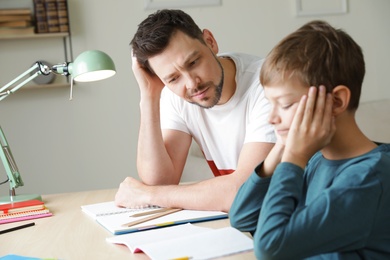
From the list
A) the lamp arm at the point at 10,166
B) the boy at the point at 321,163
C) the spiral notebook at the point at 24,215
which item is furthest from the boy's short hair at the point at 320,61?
the lamp arm at the point at 10,166

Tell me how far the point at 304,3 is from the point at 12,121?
197 centimetres

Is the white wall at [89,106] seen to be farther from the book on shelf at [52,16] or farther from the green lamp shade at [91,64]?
the green lamp shade at [91,64]

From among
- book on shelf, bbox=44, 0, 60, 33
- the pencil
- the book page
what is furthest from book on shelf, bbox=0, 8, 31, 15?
the book page

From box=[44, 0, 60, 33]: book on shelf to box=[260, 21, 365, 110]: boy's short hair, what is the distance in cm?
276

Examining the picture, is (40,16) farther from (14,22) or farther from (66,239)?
(66,239)

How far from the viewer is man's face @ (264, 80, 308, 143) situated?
1143mm

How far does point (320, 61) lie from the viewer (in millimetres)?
1138

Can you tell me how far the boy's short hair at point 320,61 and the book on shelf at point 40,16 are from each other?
277 centimetres

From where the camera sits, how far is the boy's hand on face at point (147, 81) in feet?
7.07

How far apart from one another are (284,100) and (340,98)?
0.33 feet

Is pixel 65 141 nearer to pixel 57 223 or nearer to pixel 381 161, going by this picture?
pixel 57 223

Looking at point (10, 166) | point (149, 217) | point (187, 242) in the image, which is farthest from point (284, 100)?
point (10, 166)

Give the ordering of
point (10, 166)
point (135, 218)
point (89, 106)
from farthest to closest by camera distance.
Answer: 1. point (89, 106)
2. point (10, 166)
3. point (135, 218)

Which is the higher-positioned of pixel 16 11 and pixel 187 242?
pixel 16 11
